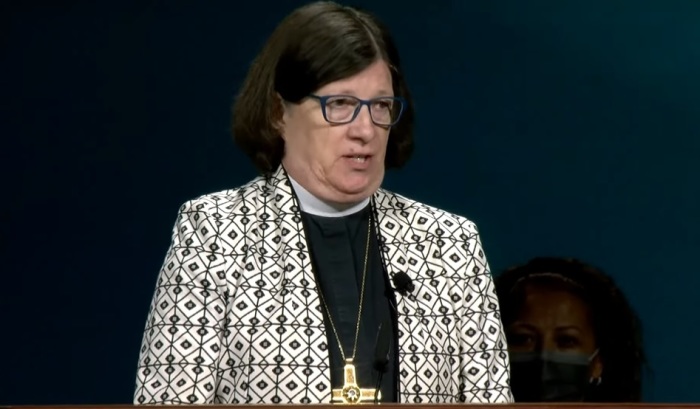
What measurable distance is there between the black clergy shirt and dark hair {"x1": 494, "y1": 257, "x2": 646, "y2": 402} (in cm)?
82

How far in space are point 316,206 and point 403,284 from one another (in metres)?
0.20

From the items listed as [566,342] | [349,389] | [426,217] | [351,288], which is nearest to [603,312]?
[566,342]

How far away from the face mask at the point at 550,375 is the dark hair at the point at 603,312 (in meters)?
0.05

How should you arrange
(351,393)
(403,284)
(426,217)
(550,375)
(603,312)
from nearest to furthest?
1. (351,393)
2. (403,284)
3. (426,217)
4. (550,375)
5. (603,312)

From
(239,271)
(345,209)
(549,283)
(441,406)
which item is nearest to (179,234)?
(239,271)

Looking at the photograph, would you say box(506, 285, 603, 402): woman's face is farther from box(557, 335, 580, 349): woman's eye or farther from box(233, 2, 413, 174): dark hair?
box(233, 2, 413, 174): dark hair

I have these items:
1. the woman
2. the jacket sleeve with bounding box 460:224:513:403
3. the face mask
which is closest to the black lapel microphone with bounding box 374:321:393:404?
the woman

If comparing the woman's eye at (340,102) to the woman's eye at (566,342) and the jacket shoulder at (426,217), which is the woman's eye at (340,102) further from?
the woman's eye at (566,342)

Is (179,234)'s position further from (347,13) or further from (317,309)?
(347,13)

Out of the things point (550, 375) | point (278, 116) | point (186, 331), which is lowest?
point (550, 375)

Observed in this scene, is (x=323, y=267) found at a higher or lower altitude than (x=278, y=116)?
lower

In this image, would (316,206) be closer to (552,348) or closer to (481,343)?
(481,343)

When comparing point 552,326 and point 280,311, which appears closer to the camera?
point 280,311

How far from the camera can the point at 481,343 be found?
2.72 m
